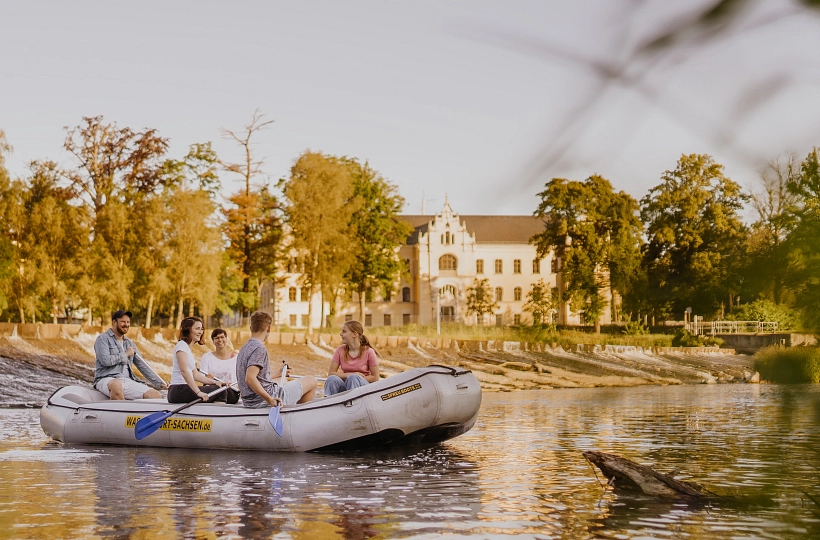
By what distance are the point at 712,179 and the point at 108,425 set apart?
13.6 meters

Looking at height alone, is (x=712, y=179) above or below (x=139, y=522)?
above

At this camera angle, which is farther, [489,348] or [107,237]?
[489,348]

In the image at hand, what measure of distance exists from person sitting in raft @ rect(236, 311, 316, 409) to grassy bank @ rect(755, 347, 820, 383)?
1040 centimetres

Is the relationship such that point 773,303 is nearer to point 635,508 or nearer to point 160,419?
point 635,508

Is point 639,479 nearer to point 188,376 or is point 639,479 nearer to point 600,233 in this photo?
point 188,376

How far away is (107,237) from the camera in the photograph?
1635 inches

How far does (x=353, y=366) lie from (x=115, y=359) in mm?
3541

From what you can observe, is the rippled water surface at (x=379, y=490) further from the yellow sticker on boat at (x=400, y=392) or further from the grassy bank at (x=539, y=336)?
the grassy bank at (x=539, y=336)

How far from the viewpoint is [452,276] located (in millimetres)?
90312

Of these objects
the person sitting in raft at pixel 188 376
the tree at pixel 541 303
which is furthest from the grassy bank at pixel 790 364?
the tree at pixel 541 303

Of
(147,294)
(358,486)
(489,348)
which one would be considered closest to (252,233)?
(147,294)

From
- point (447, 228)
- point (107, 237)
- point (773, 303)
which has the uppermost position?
point (447, 228)

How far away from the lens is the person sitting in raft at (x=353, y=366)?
13.5 m

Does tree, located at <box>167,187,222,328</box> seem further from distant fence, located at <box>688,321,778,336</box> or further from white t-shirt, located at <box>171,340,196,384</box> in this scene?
distant fence, located at <box>688,321,778,336</box>
